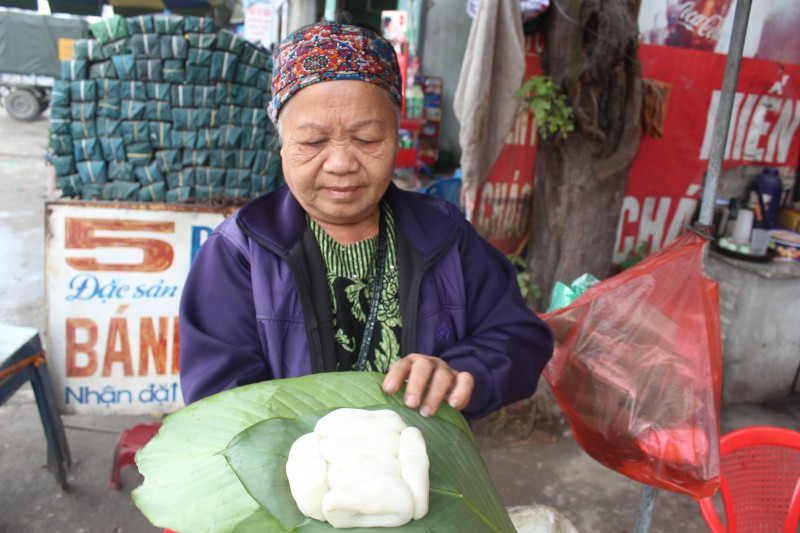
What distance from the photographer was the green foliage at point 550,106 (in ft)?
10.0

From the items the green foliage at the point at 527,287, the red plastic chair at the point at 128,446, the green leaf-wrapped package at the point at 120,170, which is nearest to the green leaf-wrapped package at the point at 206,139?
the green leaf-wrapped package at the point at 120,170

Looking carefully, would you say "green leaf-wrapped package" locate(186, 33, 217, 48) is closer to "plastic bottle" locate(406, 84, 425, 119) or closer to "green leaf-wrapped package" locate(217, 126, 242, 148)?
"green leaf-wrapped package" locate(217, 126, 242, 148)

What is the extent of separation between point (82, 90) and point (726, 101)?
8.80ft

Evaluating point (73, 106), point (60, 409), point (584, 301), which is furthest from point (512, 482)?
point (73, 106)

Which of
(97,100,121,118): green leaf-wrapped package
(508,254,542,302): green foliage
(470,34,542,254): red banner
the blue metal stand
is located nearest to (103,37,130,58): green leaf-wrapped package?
(97,100,121,118): green leaf-wrapped package

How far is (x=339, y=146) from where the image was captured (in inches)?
47.3

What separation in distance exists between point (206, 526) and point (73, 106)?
8.38 ft

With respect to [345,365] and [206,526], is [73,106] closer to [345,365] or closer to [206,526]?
[345,365]

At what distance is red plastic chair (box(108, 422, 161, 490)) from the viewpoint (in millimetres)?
2709

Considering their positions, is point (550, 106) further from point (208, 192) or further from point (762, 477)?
point (762, 477)

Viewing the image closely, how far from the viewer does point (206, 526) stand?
2.48 ft

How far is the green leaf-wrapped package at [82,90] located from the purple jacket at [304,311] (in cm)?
182

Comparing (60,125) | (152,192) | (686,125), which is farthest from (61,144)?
(686,125)

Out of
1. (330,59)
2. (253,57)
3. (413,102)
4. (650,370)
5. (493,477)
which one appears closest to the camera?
(330,59)
